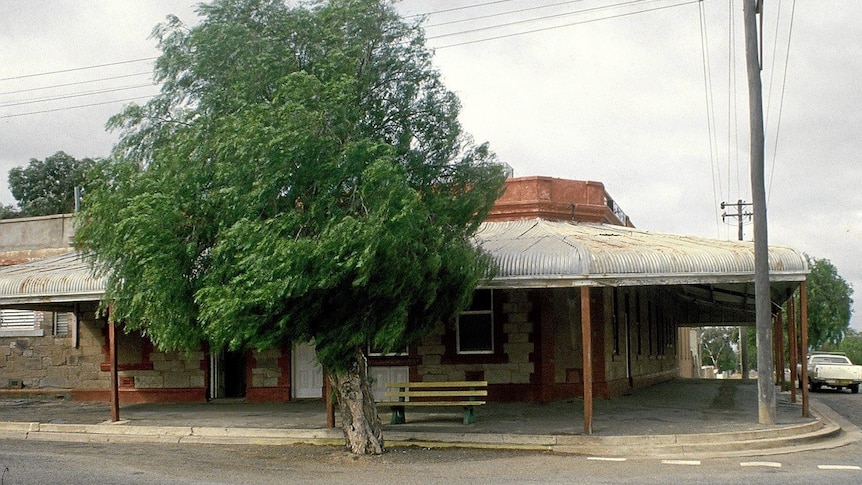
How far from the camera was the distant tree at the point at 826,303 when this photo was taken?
45812 millimetres

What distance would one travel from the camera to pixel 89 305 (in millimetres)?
21547

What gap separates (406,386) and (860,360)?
209 ft

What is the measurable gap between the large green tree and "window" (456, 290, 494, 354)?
17.2ft

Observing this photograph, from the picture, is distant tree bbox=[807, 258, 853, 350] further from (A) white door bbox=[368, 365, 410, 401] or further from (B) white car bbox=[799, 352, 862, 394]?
(A) white door bbox=[368, 365, 410, 401]

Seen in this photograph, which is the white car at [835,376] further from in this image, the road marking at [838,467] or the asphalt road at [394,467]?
the road marking at [838,467]

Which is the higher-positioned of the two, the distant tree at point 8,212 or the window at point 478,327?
the distant tree at point 8,212

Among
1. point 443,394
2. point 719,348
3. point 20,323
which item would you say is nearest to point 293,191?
point 443,394

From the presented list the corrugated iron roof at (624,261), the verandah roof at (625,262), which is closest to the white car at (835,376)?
the corrugated iron roof at (624,261)

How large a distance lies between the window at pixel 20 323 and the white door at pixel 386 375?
8986mm

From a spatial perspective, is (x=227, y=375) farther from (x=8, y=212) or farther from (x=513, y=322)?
(x=8, y=212)

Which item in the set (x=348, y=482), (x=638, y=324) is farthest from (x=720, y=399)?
(x=348, y=482)

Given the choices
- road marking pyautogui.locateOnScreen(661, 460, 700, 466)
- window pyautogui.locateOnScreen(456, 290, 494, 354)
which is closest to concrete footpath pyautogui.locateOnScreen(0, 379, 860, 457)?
road marking pyautogui.locateOnScreen(661, 460, 700, 466)

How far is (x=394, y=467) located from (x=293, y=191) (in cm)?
387

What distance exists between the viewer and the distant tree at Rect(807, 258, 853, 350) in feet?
150
